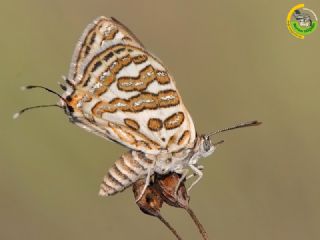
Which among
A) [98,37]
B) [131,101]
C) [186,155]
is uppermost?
[98,37]

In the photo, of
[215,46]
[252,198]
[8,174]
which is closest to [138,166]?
[252,198]

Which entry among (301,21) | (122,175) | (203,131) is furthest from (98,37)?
(301,21)

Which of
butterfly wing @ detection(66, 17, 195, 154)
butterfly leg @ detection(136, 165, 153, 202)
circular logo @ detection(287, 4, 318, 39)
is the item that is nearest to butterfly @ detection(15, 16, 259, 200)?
butterfly wing @ detection(66, 17, 195, 154)

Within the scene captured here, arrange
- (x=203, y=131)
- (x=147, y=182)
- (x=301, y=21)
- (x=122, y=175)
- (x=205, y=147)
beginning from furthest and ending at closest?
(x=301, y=21) → (x=203, y=131) → (x=205, y=147) → (x=122, y=175) → (x=147, y=182)

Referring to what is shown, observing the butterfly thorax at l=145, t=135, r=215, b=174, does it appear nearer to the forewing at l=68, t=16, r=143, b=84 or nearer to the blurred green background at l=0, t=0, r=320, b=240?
the forewing at l=68, t=16, r=143, b=84

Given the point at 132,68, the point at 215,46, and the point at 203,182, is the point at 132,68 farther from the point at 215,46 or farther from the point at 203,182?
the point at 215,46

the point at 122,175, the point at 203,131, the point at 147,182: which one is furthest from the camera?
the point at 203,131

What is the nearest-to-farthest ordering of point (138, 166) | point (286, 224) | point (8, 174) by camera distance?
1. point (138, 166)
2. point (286, 224)
3. point (8, 174)

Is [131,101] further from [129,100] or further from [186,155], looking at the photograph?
[186,155]
